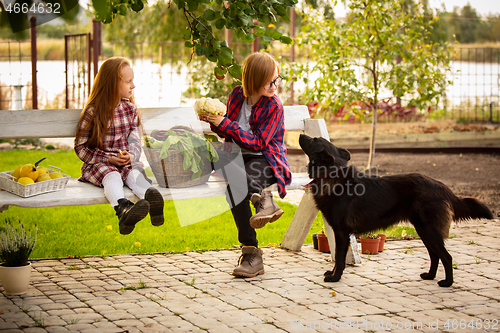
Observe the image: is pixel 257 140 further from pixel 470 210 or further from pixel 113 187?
pixel 470 210

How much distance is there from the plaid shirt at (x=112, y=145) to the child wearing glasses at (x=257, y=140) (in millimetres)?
682

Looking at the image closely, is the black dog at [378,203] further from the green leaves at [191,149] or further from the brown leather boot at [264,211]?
the green leaves at [191,149]

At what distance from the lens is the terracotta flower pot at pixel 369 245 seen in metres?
4.24

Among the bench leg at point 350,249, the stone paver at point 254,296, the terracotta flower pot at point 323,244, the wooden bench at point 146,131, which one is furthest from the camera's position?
the terracotta flower pot at point 323,244

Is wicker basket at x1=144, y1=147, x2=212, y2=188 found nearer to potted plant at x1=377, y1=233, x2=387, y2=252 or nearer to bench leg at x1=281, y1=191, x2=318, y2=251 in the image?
bench leg at x1=281, y1=191, x2=318, y2=251

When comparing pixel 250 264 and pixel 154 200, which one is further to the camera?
pixel 250 264

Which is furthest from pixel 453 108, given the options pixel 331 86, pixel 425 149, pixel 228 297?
pixel 228 297

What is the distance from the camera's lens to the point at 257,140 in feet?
11.9

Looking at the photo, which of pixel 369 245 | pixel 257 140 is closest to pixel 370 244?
pixel 369 245

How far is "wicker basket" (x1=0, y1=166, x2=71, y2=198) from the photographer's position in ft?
10.6

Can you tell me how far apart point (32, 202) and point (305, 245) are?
2.49 meters

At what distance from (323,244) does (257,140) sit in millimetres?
1306

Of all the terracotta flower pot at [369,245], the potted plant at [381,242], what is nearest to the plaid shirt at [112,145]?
the terracotta flower pot at [369,245]

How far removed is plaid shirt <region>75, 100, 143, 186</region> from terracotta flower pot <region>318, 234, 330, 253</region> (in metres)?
1.73
